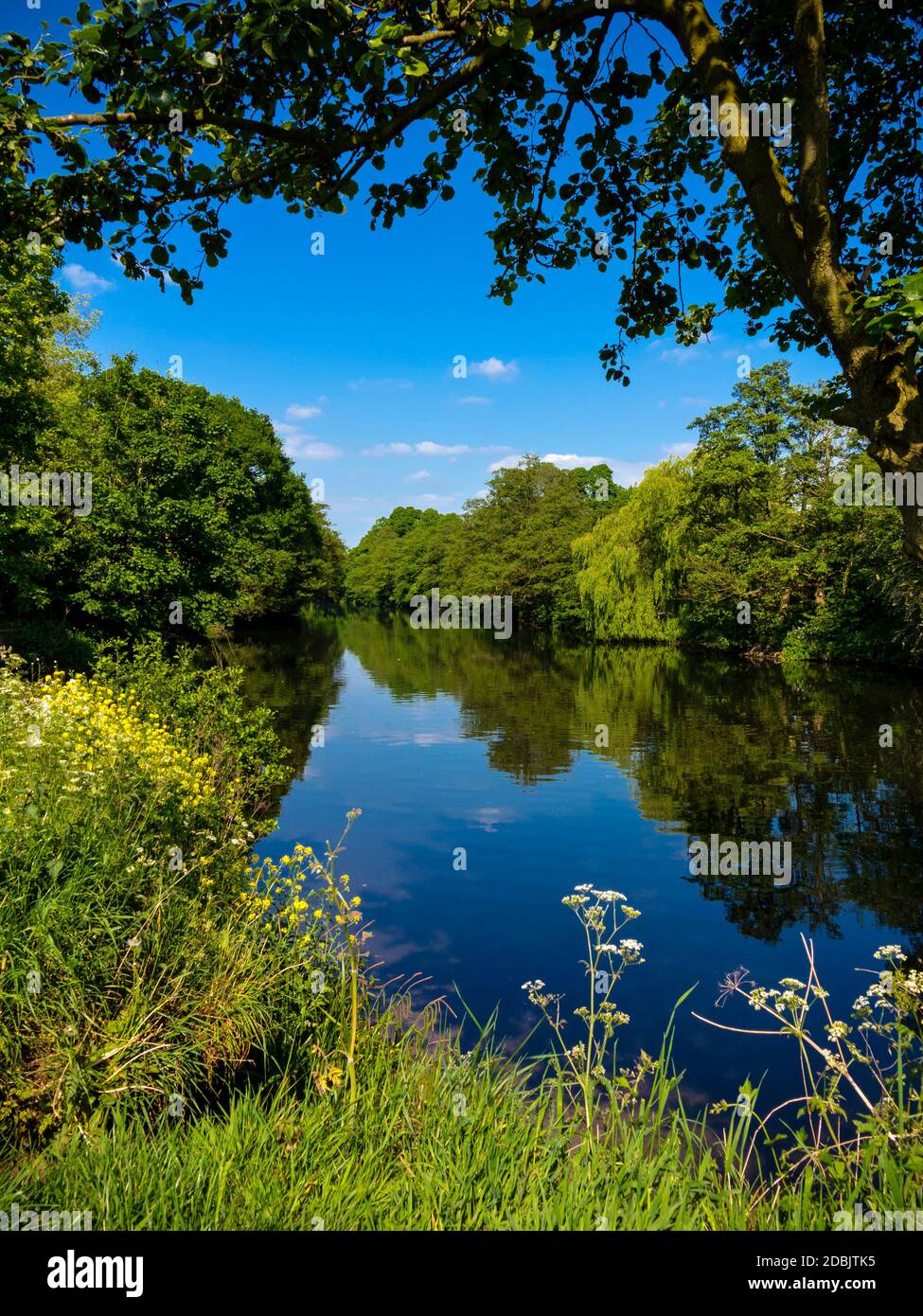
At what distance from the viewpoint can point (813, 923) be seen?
9781mm

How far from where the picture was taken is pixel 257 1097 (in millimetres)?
3535

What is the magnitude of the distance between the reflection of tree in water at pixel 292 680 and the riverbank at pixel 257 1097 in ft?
32.3

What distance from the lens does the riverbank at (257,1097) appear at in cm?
281

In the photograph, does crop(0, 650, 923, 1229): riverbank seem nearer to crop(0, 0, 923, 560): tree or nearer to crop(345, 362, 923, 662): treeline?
crop(0, 0, 923, 560): tree

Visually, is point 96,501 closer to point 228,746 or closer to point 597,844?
point 228,746

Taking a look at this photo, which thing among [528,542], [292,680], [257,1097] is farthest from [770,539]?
[257,1097]

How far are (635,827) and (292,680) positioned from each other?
872 inches

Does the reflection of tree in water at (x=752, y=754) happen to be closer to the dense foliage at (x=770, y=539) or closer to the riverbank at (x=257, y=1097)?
the dense foliage at (x=770, y=539)

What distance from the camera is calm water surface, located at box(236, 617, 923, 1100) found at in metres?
8.52

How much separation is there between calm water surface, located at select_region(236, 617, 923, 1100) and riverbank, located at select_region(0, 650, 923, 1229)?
2.07 metres

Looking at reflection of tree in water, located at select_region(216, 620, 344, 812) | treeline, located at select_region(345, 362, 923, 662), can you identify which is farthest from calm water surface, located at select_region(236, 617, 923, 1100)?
treeline, located at select_region(345, 362, 923, 662)

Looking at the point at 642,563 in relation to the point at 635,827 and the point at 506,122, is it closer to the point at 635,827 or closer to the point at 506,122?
the point at 635,827

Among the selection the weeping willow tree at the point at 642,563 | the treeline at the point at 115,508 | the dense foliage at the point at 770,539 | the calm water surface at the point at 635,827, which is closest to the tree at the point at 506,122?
the calm water surface at the point at 635,827

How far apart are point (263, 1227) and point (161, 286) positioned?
501cm
